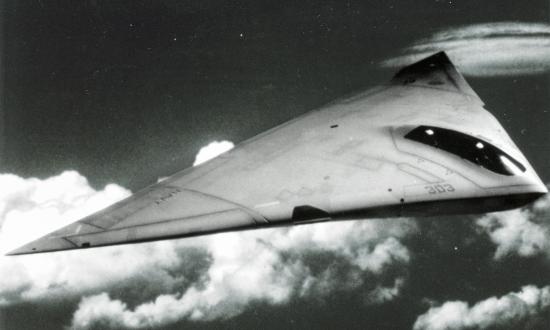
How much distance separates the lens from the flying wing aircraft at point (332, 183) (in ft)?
18.6

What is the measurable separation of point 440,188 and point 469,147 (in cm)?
128

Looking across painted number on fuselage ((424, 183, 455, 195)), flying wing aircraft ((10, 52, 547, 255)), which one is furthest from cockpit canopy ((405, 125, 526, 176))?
painted number on fuselage ((424, 183, 455, 195))

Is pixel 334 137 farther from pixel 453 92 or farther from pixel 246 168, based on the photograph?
pixel 453 92

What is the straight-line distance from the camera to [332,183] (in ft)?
21.4

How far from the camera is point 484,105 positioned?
34.4 feet

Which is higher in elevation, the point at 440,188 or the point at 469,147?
the point at 469,147

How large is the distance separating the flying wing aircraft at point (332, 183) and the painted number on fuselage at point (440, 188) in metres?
0.01

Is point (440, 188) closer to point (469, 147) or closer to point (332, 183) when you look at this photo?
point (469, 147)

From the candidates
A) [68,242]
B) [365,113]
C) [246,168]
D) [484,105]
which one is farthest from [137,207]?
[484,105]

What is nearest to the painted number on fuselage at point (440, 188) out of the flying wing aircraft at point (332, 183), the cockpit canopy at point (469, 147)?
the flying wing aircraft at point (332, 183)

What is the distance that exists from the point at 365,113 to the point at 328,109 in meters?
1.20

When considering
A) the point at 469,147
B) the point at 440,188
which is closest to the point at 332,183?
the point at 440,188

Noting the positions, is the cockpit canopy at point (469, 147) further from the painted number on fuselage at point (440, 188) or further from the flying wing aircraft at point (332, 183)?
the painted number on fuselage at point (440, 188)

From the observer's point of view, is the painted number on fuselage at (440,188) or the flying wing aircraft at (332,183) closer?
the flying wing aircraft at (332,183)
